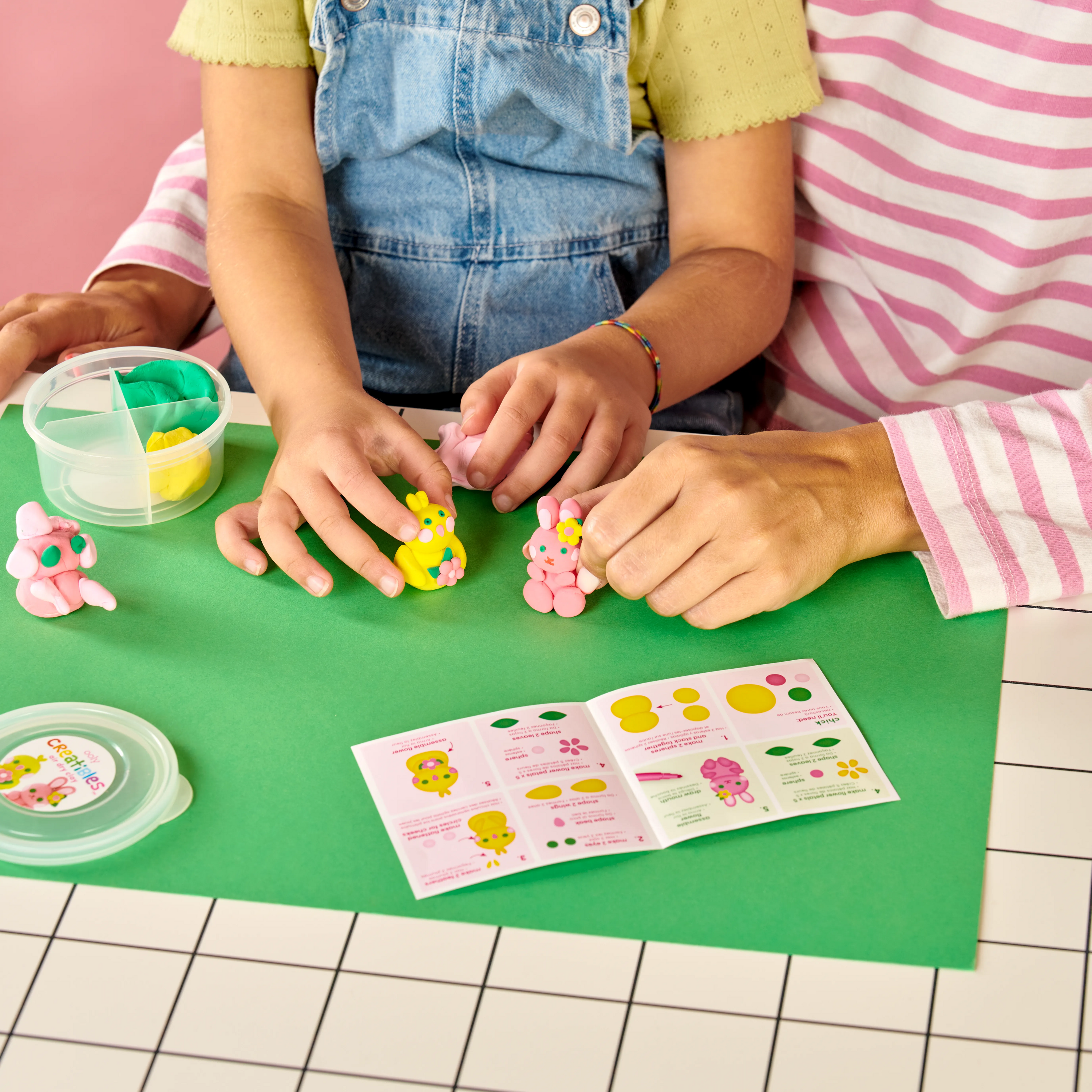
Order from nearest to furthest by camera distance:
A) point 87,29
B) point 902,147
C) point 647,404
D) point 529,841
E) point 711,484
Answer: point 529,841, point 711,484, point 647,404, point 902,147, point 87,29

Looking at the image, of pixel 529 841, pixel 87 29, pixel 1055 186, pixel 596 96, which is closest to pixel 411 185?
pixel 596 96

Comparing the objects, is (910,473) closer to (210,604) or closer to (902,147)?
(902,147)

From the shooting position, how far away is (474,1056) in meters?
0.59

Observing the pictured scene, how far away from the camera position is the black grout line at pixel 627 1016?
1.91 ft

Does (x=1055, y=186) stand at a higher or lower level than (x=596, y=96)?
lower

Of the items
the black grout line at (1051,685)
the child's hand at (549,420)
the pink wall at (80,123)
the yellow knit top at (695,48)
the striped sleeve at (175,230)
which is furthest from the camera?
the pink wall at (80,123)

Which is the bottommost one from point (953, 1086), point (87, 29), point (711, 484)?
point (953, 1086)

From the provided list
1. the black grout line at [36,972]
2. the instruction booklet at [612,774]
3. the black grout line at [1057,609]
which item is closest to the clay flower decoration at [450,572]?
the instruction booklet at [612,774]

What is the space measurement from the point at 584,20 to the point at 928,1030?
92cm

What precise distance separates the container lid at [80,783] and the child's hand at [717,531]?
35cm

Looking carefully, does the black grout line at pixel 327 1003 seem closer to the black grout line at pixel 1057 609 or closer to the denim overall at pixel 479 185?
the black grout line at pixel 1057 609

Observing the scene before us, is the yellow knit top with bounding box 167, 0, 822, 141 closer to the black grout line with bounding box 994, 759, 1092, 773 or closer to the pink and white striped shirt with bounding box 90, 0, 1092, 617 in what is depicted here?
the pink and white striped shirt with bounding box 90, 0, 1092, 617

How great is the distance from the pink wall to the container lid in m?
1.40

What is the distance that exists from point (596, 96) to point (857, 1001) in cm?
86
